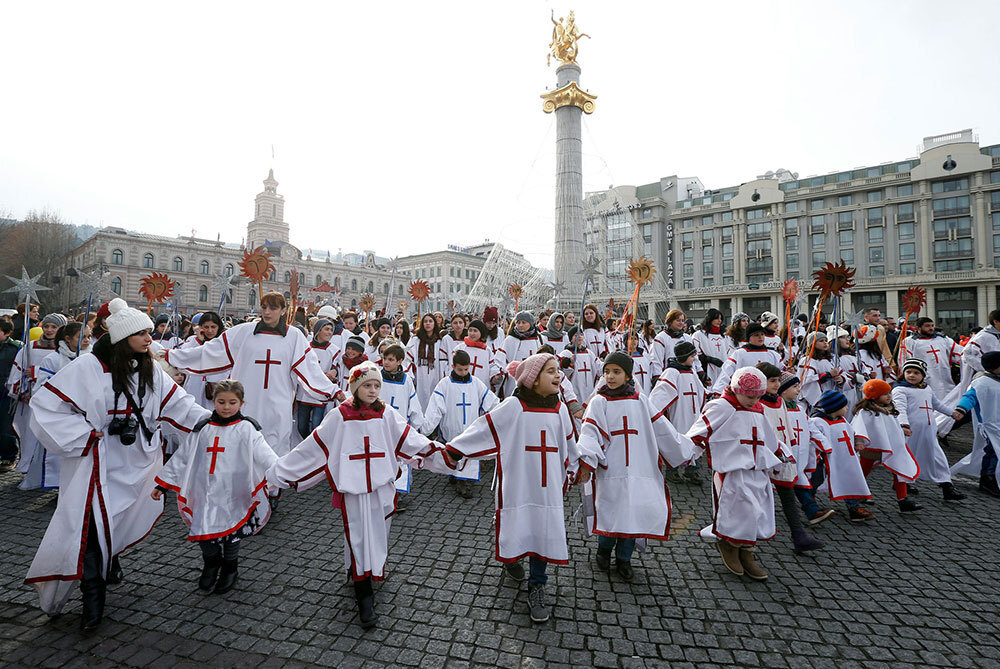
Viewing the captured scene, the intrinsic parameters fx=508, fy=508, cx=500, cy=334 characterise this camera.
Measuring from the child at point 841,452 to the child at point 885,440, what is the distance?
19cm

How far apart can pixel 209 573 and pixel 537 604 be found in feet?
7.70

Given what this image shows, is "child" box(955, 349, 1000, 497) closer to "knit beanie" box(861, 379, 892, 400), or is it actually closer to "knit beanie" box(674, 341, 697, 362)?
"knit beanie" box(861, 379, 892, 400)

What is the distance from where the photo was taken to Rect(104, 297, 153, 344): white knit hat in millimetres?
3331

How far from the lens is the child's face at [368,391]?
11.5ft

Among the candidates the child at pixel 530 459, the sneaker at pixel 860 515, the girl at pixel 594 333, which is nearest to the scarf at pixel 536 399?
the child at pixel 530 459

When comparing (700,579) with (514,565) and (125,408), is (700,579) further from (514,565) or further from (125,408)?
(125,408)

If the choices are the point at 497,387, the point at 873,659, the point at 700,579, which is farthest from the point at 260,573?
the point at 497,387

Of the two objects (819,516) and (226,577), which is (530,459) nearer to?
(226,577)

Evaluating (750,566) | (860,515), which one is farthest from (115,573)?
(860,515)

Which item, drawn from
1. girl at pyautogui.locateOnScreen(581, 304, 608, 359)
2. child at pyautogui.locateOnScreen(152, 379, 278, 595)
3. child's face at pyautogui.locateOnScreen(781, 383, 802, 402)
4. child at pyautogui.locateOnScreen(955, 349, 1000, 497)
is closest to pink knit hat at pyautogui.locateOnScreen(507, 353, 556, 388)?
child at pyautogui.locateOnScreen(152, 379, 278, 595)

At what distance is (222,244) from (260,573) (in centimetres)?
7199

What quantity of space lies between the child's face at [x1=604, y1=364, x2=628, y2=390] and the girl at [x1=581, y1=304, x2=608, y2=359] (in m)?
5.61

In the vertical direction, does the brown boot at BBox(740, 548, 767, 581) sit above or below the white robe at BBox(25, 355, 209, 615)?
below

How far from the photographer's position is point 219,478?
141 inches
